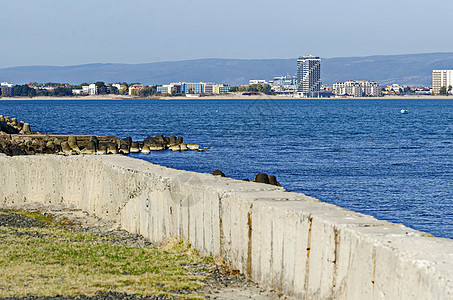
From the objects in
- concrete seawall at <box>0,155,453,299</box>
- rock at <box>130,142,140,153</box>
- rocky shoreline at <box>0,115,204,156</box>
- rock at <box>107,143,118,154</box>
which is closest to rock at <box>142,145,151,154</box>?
rocky shoreline at <box>0,115,204,156</box>

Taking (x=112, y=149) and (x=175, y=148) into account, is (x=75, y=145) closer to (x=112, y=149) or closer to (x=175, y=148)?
(x=112, y=149)

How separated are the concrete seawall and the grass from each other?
627mm

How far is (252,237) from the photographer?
9.26 m

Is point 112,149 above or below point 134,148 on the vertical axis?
above

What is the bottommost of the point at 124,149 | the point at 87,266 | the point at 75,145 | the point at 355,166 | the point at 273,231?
the point at 355,166

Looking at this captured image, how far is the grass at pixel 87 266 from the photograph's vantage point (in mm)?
8469

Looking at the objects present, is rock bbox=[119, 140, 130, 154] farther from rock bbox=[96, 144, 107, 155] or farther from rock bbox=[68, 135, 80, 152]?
rock bbox=[68, 135, 80, 152]

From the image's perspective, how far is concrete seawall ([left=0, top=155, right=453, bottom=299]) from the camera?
21.7ft

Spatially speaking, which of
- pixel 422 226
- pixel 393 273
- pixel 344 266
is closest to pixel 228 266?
pixel 344 266

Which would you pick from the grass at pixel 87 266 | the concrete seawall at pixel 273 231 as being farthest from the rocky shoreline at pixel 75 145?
the grass at pixel 87 266

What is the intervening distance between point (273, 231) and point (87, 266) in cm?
275

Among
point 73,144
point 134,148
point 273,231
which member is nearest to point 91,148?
point 73,144

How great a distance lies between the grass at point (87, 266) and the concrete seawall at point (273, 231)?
0.63 m

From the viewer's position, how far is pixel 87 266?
968 cm
